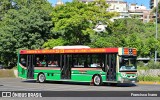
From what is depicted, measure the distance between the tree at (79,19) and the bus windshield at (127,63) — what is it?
45.3 ft

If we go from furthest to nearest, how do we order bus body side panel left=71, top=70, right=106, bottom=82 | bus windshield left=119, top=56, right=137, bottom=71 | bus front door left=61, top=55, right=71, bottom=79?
bus front door left=61, top=55, right=71, bottom=79, bus body side panel left=71, top=70, right=106, bottom=82, bus windshield left=119, top=56, right=137, bottom=71

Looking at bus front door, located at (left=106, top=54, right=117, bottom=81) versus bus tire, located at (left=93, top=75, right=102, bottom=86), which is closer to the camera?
bus front door, located at (left=106, top=54, right=117, bottom=81)

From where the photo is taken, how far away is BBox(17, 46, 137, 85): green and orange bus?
29.3 metres

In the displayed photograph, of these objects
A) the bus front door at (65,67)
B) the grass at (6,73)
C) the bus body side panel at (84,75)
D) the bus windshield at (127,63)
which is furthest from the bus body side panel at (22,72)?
the bus windshield at (127,63)

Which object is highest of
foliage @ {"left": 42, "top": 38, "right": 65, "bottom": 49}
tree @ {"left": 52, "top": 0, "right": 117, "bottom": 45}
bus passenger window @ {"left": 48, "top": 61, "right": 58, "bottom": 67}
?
tree @ {"left": 52, "top": 0, "right": 117, "bottom": 45}

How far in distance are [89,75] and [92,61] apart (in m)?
1.09

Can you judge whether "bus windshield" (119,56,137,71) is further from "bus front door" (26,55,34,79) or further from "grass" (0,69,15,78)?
"grass" (0,69,15,78)

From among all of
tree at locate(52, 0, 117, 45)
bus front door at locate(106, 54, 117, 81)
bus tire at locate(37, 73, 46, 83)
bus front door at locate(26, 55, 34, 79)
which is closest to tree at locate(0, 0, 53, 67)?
tree at locate(52, 0, 117, 45)

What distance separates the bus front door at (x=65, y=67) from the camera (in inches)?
1260

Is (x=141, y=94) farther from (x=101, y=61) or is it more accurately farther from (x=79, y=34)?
(x=79, y=34)

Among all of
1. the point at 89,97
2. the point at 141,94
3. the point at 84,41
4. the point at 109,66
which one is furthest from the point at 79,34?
the point at 141,94

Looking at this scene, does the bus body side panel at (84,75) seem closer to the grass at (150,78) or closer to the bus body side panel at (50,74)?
the bus body side panel at (50,74)

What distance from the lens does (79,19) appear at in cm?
4297

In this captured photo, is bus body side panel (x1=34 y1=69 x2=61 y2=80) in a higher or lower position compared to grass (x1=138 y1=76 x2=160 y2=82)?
higher
